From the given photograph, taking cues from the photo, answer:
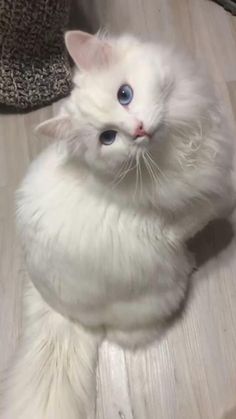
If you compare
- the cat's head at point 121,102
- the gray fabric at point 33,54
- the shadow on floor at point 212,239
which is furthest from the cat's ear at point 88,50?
the shadow on floor at point 212,239

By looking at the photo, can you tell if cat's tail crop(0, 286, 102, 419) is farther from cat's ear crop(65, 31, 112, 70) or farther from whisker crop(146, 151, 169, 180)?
cat's ear crop(65, 31, 112, 70)

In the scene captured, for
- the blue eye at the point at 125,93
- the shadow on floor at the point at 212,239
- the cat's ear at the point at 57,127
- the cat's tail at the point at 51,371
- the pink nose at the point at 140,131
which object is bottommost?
the cat's tail at the point at 51,371

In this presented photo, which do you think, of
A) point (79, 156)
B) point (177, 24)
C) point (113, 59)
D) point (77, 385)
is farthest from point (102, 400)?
point (177, 24)

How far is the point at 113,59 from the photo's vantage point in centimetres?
83

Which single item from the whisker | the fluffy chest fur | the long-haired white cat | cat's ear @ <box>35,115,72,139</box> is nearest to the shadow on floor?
the long-haired white cat

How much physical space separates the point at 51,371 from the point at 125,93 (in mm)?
531

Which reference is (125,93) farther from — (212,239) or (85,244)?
(212,239)

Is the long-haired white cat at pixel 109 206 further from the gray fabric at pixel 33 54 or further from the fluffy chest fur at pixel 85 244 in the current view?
the gray fabric at pixel 33 54

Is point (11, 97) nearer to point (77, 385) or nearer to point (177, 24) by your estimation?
point (177, 24)

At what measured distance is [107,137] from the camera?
801 mm

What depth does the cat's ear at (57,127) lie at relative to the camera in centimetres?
83

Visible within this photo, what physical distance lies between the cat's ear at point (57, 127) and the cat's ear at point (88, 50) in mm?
84

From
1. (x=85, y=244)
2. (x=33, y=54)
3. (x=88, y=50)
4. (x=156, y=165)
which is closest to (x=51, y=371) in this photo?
(x=85, y=244)

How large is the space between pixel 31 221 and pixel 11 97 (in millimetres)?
495
